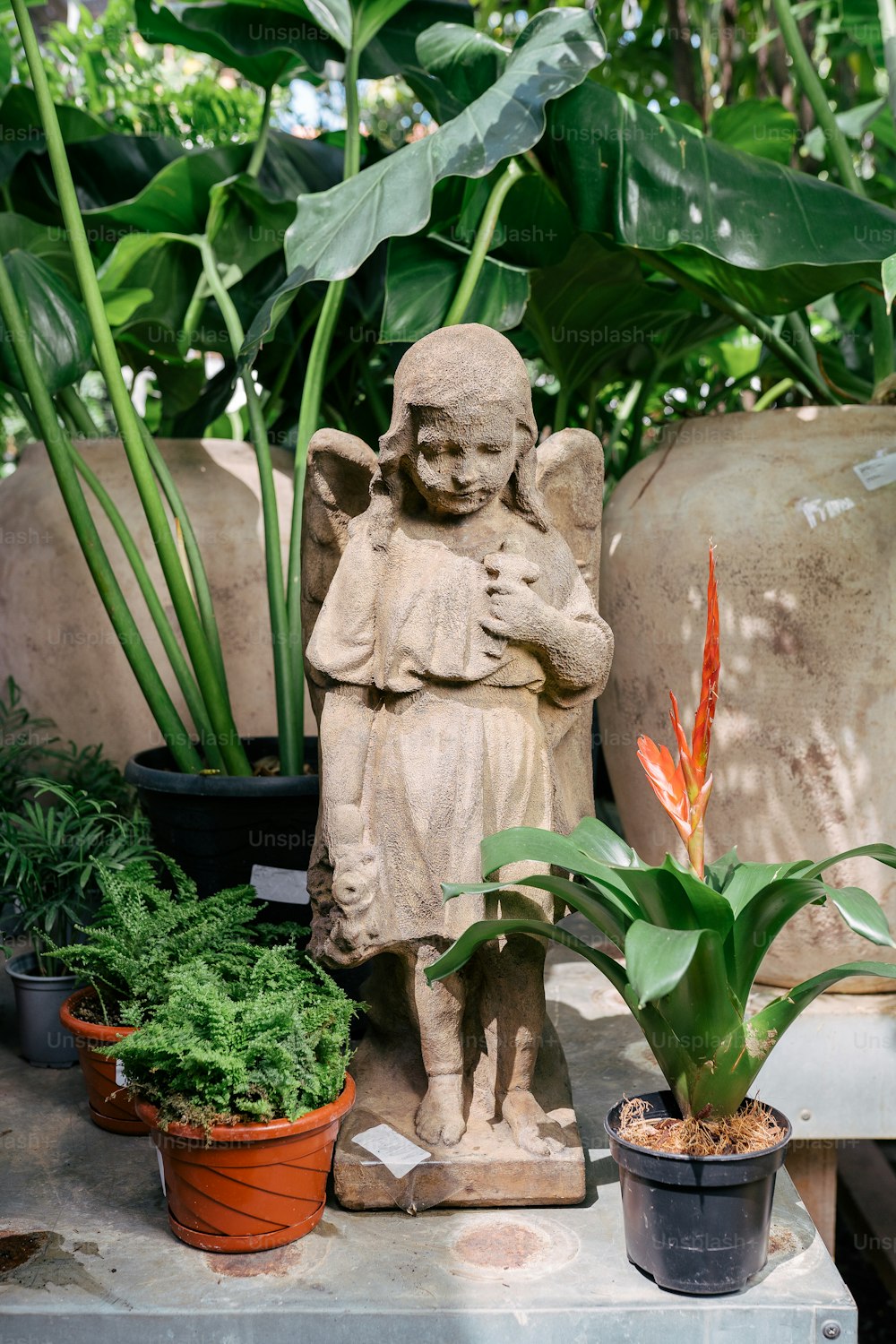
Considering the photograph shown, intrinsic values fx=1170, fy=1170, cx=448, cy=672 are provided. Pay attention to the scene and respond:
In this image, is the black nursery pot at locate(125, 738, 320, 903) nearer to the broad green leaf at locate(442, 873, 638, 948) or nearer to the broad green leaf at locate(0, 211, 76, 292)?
the broad green leaf at locate(442, 873, 638, 948)

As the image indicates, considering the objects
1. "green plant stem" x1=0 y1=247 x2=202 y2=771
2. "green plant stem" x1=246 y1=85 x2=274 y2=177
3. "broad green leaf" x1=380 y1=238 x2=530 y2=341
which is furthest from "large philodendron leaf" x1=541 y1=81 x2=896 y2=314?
"green plant stem" x1=0 y1=247 x2=202 y2=771

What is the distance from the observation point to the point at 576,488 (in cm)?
216

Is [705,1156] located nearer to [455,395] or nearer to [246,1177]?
[246,1177]

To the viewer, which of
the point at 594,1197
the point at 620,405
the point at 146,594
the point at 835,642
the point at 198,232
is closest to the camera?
the point at 594,1197

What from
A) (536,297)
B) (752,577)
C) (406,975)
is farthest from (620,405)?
(406,975)

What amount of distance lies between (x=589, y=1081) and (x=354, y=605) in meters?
1.11

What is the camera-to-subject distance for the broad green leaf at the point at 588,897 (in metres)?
1.74

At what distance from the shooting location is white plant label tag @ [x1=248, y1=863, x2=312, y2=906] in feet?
8.70

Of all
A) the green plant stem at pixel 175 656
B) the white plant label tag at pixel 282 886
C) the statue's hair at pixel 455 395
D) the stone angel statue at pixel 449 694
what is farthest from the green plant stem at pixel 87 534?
the statue's hair at pixel 455 395

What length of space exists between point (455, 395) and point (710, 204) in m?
1.00

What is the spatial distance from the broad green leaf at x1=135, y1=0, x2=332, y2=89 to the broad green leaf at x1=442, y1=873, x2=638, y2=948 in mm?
2412

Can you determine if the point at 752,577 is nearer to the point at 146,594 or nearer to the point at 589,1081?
the point at 589,1081

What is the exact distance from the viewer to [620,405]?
16.6 ft

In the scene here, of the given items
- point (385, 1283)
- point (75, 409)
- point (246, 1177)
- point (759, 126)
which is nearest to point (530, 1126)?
point (385, 1283)
